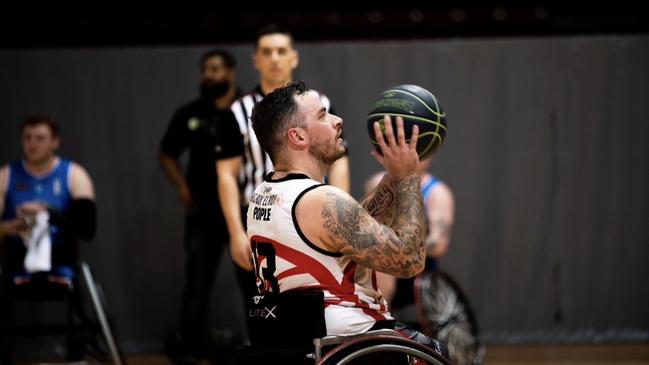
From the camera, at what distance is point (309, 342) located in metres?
3.12

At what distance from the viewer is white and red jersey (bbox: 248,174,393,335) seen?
10.5 ft

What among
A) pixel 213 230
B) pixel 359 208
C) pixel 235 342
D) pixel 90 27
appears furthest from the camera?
pixel 90 27

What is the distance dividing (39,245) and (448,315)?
2500 millimetres

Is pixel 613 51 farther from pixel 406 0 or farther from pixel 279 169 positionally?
pixel 279 169

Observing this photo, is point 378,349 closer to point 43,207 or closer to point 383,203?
point 383,203

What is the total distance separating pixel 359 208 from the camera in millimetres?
3166

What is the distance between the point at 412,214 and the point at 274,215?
45 cm

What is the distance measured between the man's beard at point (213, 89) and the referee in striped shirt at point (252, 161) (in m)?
1.27

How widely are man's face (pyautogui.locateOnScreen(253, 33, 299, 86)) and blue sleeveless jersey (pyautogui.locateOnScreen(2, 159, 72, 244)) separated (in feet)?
5.46

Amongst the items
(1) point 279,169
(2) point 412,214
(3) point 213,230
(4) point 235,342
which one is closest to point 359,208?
(2) point 412,214

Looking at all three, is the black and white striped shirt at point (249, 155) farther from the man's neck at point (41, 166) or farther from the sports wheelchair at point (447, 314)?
the man's neck at point (41, 166)

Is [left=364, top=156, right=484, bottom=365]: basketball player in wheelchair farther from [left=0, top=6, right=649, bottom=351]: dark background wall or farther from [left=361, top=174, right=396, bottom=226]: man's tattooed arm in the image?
[left=361, top=174, right=396, bottom=226]: man's tattooed arm

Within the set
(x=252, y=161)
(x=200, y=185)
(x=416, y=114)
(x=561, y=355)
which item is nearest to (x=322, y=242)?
(x=416, y=114)

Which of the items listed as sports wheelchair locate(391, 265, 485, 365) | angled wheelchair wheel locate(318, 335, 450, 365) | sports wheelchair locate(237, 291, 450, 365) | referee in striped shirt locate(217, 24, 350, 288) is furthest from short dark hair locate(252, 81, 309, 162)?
sports wheelchair locate(391, 265, 485, 365)
